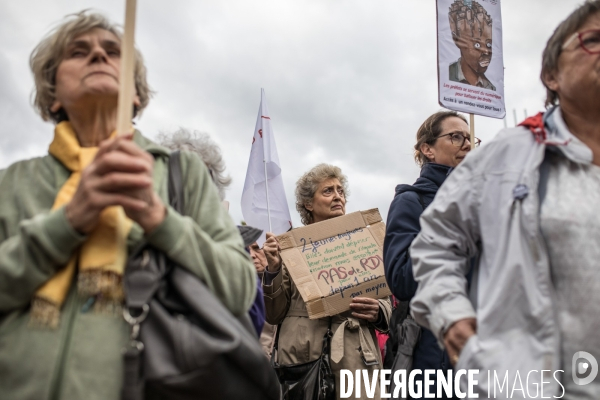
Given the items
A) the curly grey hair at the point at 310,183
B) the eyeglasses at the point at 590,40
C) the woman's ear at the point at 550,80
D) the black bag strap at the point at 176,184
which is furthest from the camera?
the curly grey hair at the point at 310,183

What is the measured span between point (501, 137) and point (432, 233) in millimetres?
394

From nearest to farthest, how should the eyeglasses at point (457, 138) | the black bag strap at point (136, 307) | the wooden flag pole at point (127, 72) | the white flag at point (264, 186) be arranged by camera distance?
the black bag strap at point (136, 307) < the wooden flag pole at point (127, 72) < the eyeglasses at point (457, 138) < the white flag at point (264, 186)

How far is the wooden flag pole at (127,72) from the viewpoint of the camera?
4.84 ft

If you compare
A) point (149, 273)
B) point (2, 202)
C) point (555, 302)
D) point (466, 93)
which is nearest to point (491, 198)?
point (555, 302)

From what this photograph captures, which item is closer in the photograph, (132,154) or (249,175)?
(132,154)

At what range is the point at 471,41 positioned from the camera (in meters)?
3.69

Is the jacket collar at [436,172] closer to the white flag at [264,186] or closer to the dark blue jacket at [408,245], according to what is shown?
the dark blue jacket at [408,245]

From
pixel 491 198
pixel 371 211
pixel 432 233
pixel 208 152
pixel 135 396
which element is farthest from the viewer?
pixel 371 211

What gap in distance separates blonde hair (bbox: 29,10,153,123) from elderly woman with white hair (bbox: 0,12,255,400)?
0.28m

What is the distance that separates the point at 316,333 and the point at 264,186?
2.24 meters

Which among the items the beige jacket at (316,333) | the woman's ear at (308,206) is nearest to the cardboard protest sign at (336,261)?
the beige jacket at (316,333)

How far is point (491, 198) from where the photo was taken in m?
1.80

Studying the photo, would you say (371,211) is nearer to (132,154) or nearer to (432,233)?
(432,233)

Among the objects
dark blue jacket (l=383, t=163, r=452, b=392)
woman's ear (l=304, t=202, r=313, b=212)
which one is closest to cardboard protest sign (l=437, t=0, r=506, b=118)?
dark blue jacket (l=383, t=163, r=452, b=392)
